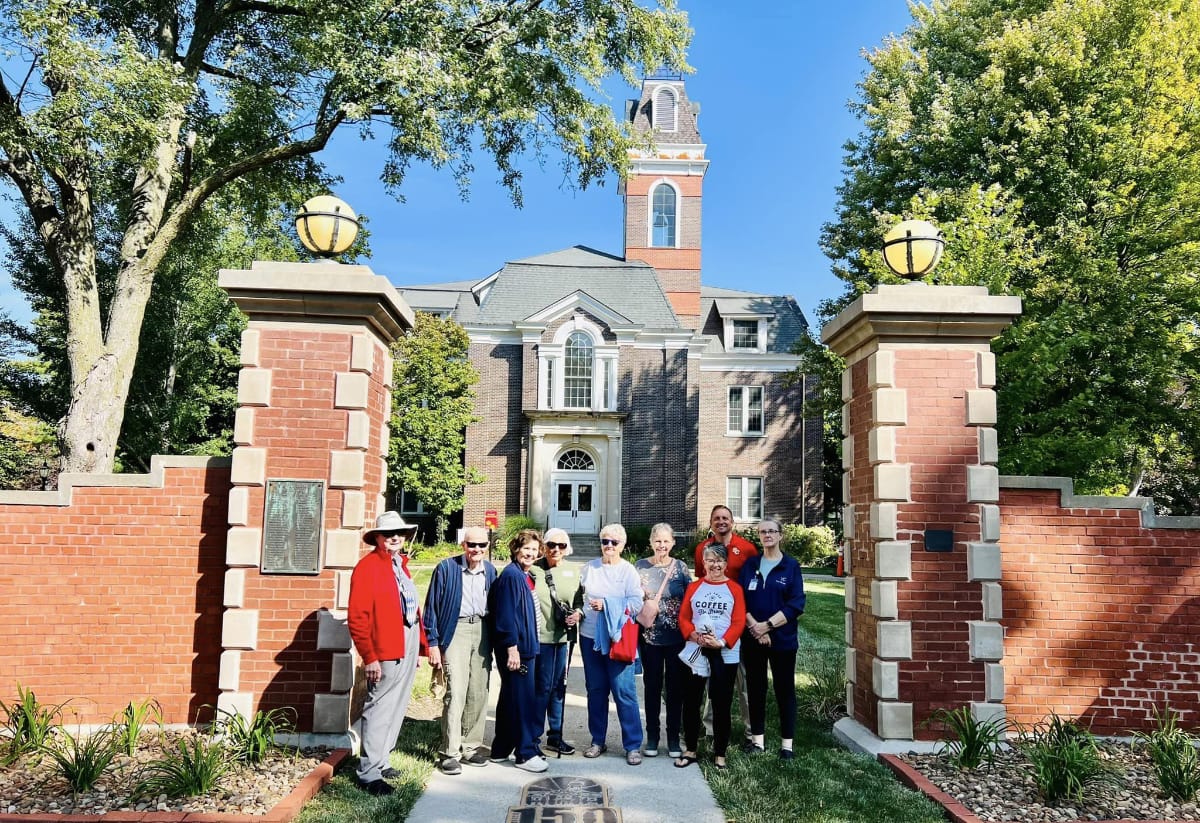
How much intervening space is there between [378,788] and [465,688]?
937 millimetres

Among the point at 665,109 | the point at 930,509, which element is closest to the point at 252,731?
the point at 930,509

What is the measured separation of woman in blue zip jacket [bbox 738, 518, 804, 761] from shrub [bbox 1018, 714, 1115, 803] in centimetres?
164

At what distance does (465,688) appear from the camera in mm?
5730

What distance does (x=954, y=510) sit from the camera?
20.3ft

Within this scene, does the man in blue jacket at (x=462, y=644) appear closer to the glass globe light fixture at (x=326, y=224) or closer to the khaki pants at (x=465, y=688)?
the khaki pants at (x=465, y=688)

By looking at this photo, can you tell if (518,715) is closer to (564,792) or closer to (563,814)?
(564,792)

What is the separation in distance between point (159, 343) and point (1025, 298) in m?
20.3

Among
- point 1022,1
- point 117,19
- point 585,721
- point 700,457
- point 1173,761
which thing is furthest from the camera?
point 700,457

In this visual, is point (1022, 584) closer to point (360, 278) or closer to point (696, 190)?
point (360, 278)

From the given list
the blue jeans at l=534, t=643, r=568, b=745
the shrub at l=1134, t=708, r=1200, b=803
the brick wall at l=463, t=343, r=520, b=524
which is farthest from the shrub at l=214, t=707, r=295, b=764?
the brick wall at l=463, t=343, r=520, b=524

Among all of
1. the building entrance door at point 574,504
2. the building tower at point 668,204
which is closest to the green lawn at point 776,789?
the building entrance door at point 574,504

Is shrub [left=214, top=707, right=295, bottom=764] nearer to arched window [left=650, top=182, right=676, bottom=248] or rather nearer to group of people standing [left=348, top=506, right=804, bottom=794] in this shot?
group of people standing [left=348, top=506, right=804, bottom=794]

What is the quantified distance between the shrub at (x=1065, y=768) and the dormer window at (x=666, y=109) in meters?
31.5

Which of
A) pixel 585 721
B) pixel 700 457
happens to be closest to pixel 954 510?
pixel 585 721
